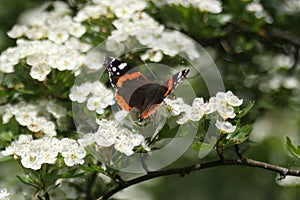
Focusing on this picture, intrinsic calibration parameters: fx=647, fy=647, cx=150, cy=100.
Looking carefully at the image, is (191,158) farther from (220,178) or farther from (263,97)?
(220,178)

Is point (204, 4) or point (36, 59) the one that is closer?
point (36, 59)

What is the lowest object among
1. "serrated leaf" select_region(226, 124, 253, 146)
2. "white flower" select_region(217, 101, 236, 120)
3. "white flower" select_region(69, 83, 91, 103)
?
"white flower" select_region(69, 83, 91, 103)

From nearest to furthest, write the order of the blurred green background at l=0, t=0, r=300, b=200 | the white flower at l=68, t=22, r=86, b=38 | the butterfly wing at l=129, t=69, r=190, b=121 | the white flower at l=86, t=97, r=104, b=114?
1. the butterfly wing at l=129, t=69, r=190, b=121
2. the white flower at l=86, t=97, r=104, b=114
3. the white flower at l=68, t=22, r=86, b=38
4. the blurred green background at l=0, t=0, r=300, b=200

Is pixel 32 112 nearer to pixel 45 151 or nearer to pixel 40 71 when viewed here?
pixel 40 71

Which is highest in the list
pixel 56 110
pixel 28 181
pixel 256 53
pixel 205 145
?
pixel 205 145

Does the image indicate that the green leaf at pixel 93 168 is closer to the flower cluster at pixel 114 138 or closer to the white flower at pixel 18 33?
the flower cluster at pixel 114 138

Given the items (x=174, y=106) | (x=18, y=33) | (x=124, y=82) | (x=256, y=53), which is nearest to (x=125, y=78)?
(x=124, y=82)

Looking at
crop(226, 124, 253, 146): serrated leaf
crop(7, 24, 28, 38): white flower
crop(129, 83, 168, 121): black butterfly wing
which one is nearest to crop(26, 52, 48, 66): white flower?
crop(7, 24, 28, 38): white flower

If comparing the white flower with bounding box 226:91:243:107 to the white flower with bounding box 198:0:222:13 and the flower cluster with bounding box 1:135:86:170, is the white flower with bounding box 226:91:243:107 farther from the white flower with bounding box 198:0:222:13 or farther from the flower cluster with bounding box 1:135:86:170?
the white flower with bounding box 198:0:222:13

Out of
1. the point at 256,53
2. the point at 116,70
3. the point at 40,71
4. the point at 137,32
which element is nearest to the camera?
the point at 116,70
